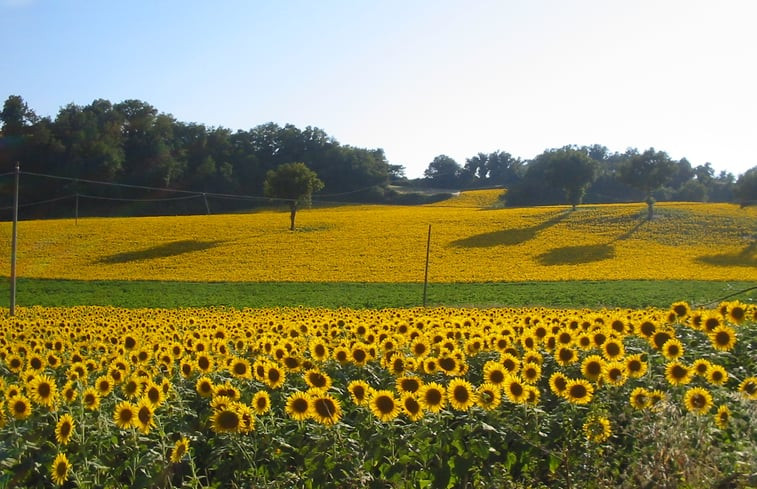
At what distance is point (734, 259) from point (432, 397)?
3803 centimetres

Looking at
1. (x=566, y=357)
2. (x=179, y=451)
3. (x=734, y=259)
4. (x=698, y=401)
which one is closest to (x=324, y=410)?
(x=179, y=451)

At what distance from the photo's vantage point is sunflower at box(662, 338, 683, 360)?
4.87m

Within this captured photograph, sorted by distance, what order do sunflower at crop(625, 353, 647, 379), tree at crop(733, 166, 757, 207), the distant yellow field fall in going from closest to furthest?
sunflower at crop(625, 353, 647, 379) → the distant yellow field → tree at crop(733, 166, 757, 207)

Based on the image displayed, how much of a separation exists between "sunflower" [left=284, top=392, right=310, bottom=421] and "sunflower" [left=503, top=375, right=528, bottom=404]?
121 cm

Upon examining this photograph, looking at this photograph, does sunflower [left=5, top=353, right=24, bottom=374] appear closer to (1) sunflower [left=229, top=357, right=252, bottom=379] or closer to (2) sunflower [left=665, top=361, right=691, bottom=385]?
(1) sunflower [left=229, top=357, right=252, bottom=379]

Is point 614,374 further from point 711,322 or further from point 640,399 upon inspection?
point 711,322

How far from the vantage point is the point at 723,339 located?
510 cm

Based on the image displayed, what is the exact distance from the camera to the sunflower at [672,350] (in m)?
4.87

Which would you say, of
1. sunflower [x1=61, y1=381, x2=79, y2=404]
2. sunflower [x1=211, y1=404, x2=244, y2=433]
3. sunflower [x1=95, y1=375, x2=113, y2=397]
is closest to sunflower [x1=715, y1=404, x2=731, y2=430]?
sunflower [x1=211, y1=404, x2=244, y2=433]

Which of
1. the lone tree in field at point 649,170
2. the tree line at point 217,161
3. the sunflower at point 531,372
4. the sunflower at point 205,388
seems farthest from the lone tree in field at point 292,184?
the sunflower at point 531,372

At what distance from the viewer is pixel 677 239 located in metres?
42.3

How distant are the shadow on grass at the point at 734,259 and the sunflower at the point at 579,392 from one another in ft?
114

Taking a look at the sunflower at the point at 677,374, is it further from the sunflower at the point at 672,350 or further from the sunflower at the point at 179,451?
the sunflower at the point at 179,451

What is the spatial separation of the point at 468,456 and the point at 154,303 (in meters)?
24.9
